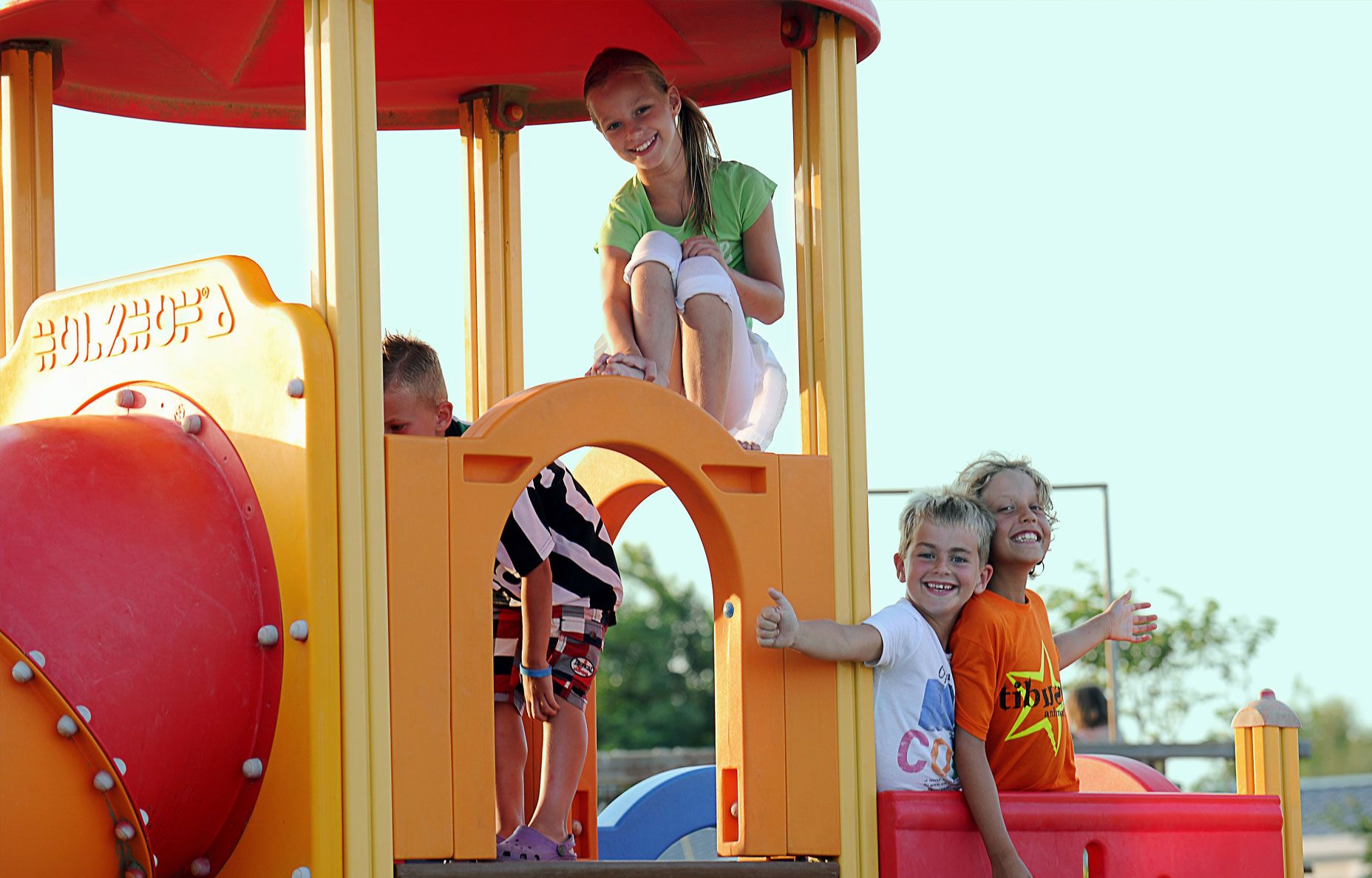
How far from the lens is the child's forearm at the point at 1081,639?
517 centimetres

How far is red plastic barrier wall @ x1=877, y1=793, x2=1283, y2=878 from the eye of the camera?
14.0 feet

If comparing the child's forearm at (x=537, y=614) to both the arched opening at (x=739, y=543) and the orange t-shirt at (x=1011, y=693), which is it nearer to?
the arched opening at (x=739, y=543)

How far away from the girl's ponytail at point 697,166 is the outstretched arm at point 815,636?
1091 mm

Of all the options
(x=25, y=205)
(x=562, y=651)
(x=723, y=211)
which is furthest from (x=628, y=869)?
(x=25, y=205)

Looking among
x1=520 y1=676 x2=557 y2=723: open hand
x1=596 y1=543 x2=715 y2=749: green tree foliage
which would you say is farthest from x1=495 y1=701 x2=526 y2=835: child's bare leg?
x1=596 y1=543 x2=715 y2=749: green tree foliage

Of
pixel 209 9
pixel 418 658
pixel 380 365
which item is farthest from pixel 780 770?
pixel 209 9

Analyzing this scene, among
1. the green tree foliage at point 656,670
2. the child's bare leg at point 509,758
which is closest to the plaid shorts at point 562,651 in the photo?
the child's bare leg at point 509,758

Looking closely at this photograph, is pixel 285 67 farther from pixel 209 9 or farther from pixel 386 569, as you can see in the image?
pixel 386 569

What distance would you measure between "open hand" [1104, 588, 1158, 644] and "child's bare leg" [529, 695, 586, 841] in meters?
1.42

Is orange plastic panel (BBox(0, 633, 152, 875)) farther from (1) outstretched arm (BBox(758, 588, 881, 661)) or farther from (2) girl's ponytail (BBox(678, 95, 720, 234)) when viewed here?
(2) girl's ponytail (BBox(678, 95, 720, 234))

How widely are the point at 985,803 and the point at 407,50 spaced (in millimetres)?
2431

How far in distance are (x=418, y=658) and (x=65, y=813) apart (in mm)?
685

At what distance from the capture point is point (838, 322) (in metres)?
4.37

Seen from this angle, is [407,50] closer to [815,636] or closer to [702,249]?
[702,249]
